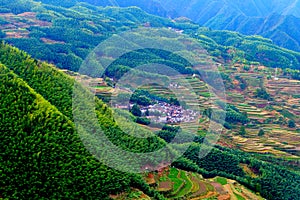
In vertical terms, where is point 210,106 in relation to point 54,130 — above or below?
below

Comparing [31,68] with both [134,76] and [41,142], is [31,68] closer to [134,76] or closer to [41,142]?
[41,142]

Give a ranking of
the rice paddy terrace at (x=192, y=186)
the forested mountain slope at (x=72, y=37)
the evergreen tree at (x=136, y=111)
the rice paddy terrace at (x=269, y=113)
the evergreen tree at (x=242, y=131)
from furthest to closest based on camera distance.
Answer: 1. the forested mountain slope at (x=72, y=37)
2. the evergreen tree at (x=242, y=131)
3. the evergreen tree at (x=136, y=111)
4. the rice paddy terrace at (x=269, y=113)
5. the rice paddy terrace at (x=192, y=186)

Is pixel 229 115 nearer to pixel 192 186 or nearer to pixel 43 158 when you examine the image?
pixel 192 186

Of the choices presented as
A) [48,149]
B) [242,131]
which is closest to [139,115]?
[242,131]

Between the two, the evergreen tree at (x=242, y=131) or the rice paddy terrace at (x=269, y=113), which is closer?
the rice paddy terrace at (x=269, y=113)

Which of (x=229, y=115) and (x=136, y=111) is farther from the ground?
(x=136, y=111)

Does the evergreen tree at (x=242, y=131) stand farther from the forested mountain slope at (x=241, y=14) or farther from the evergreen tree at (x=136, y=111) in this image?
the forested mountain slope at (x=241, y=14)

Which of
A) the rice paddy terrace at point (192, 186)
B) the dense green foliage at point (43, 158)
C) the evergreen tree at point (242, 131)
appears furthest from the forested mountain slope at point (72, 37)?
the rice paddy terrace at point (192, 186)

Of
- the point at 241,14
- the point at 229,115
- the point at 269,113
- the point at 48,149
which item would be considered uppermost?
the point at 241,14

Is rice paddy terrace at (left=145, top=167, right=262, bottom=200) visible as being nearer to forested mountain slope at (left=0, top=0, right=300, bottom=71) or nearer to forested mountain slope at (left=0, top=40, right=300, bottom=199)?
forested mountain slope at (left=0, top=40, right=300, bottom=199)

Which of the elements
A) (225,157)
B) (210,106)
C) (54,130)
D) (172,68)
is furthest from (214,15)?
(54,130)

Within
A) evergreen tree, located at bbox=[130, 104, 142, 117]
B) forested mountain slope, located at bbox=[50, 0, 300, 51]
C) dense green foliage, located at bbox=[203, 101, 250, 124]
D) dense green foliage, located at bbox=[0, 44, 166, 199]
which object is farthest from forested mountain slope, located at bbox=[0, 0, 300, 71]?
dense green foliage, located at bbox=[0, 44, 166, 199]
